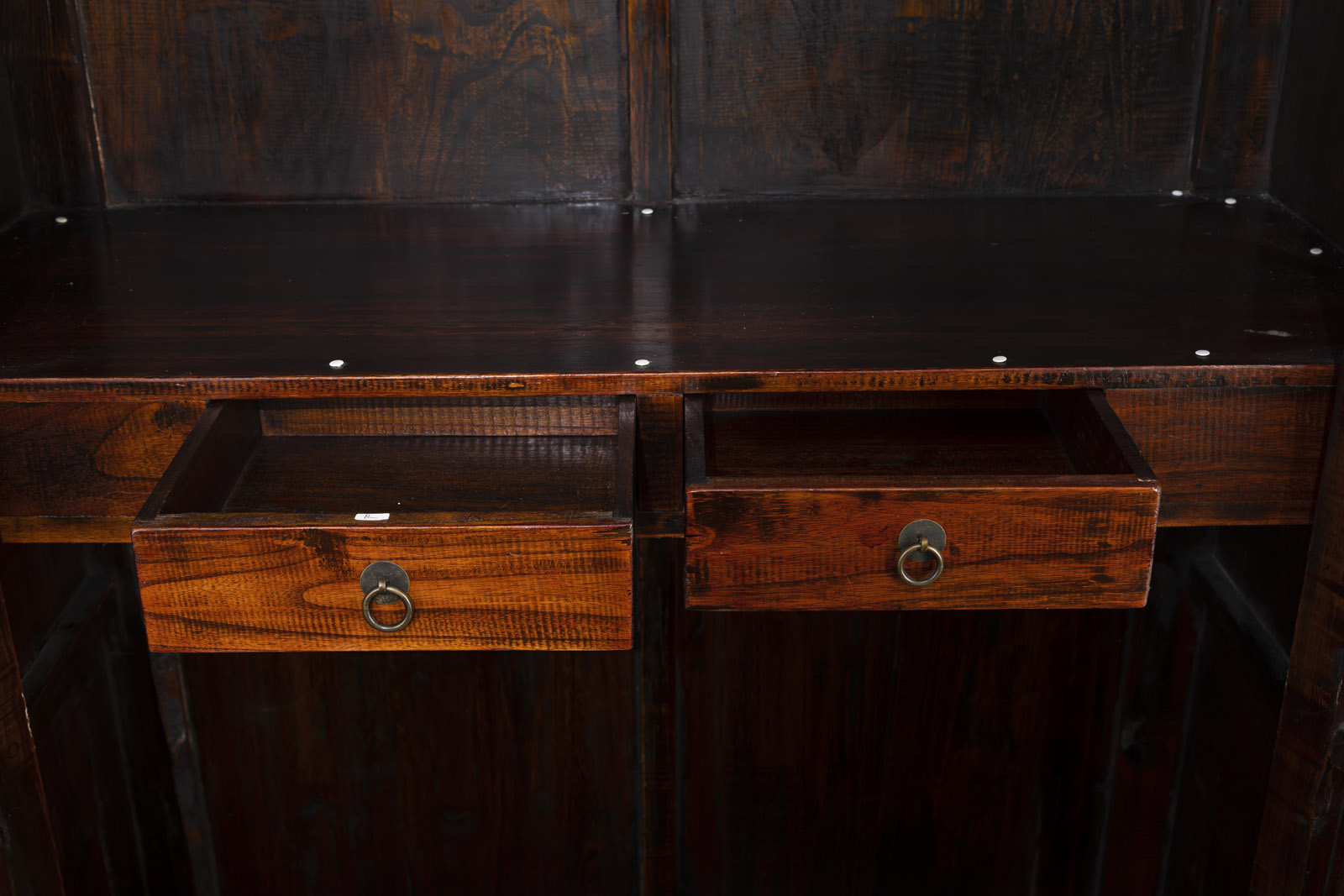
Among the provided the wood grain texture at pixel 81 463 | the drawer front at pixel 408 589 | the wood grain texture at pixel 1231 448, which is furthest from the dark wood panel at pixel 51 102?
the wood grain texture at pixel 1231 448

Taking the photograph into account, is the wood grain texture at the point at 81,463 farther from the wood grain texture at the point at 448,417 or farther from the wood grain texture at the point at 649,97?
the wood grain texture at the point at 649,97

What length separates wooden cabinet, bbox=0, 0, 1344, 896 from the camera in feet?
3.55

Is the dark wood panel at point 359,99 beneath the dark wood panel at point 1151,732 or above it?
above

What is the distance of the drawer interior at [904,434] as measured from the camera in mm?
1178

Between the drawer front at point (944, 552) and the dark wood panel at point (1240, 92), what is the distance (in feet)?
2.58

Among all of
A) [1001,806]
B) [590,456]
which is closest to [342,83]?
[590,456]

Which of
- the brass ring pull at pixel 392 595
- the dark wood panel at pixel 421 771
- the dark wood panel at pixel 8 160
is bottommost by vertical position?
the dark wood panel at pixel 421 771

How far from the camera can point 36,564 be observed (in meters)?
1.53

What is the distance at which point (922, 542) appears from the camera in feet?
3.48

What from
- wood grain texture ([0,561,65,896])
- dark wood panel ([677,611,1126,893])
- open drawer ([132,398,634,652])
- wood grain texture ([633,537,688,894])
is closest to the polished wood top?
open drawer ([132,398,634,652])

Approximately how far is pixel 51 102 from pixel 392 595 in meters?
0.95

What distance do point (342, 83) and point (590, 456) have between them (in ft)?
2.19

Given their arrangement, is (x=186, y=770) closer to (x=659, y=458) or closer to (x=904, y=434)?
(x=659, y=458)

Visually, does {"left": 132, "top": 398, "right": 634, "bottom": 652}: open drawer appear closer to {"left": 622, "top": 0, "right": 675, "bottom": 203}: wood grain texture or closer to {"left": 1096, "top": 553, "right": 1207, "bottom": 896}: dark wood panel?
{"left": 622, "top": 0, "right": 675, "bottom": 203}: wood grain texture
